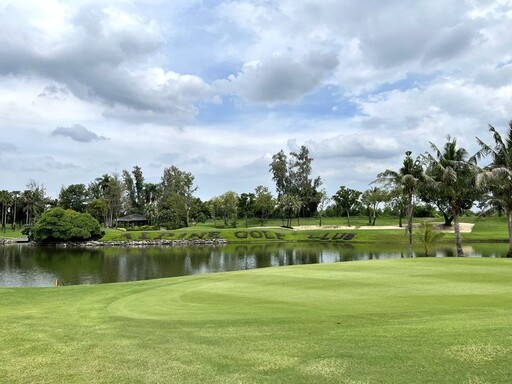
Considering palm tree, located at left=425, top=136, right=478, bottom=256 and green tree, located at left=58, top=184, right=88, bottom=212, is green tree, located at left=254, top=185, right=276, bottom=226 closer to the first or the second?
green tree, located at left=58, top=184, right=88, bottom=212

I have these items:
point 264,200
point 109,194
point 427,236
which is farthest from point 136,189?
point 427,236

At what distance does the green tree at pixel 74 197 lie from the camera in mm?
140625

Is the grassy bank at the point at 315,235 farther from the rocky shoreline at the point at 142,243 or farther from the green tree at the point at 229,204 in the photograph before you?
the green tree at the point at 229,204

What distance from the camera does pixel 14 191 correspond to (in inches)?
5443

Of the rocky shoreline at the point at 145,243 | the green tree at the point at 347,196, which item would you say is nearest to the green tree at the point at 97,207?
the rocky shoreline at the point at 145,243

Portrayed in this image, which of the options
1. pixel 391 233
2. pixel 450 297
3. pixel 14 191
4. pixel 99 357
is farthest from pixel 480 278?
pixel 14 191

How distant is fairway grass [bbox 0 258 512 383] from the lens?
272 inches

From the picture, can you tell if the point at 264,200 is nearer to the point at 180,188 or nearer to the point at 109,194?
the point at 180,188

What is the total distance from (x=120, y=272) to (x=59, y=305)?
30236mm

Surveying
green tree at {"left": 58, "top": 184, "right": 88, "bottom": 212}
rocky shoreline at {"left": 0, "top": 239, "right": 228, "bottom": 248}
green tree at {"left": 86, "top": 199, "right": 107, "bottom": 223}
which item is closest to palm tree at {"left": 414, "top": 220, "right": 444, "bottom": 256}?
rocky shoreline at {"left": 0, "top": 239, "right": 228, "bottom": 248}

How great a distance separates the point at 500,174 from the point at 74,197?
133038 mm

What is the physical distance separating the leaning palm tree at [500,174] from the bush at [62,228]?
3284 inches

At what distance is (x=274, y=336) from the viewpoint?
29.9 feet

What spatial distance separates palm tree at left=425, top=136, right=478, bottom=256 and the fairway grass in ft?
84.8
